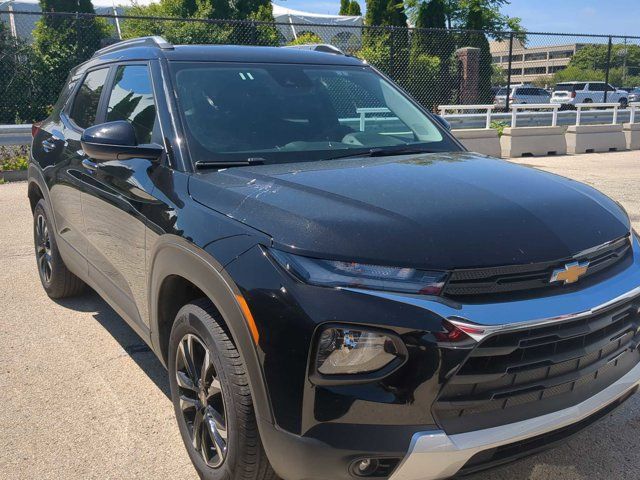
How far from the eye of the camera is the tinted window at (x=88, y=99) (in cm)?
414

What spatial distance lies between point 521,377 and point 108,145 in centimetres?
207

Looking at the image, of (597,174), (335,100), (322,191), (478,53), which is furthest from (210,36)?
(322,191)

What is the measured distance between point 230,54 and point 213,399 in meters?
1.99

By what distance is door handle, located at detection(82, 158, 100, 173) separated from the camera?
Answer: 364cm

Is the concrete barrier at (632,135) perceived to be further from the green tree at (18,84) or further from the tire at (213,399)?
the tire at (213,399)

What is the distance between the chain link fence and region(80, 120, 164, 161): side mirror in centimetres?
869

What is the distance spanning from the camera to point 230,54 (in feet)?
11.9

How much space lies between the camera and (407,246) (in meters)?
2.15

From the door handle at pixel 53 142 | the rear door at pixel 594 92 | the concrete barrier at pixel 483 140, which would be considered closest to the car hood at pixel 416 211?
the door handle at pixel 53 142

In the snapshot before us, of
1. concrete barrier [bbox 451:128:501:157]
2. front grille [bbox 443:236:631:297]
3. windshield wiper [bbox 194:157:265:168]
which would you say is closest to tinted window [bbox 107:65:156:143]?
windshield wiper [bbox 194:157:265:168]

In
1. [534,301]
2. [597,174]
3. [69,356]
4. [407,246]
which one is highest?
[407,246]

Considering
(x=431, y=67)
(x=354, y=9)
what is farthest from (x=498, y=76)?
(x=354, y=9)

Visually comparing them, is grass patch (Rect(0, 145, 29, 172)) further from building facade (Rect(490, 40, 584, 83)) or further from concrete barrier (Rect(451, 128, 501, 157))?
building facade (Rect(490, 40, 584, 83))

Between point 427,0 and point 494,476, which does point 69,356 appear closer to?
point 494,476
